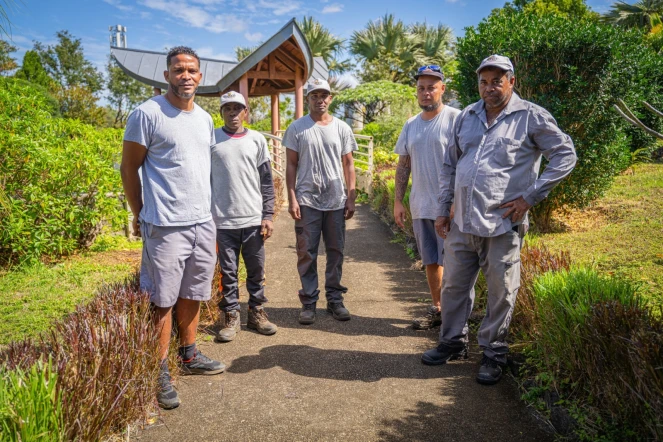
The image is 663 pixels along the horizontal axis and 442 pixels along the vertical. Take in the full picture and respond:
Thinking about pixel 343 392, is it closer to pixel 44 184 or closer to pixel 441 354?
pixel 441 354

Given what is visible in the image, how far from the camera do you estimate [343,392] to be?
3488 mm

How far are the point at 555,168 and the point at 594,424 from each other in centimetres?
150

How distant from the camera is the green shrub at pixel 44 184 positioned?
628 centimetres

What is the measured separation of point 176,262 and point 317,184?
1738 mm

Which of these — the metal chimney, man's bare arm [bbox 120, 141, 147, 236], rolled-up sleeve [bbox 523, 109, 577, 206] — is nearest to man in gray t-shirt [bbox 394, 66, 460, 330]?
rolled-up sleeve [bbox 523, 109, 577, 206]

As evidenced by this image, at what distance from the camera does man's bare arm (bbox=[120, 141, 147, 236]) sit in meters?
3.18

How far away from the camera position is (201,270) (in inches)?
139

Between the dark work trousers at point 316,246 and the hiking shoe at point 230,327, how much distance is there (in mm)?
700

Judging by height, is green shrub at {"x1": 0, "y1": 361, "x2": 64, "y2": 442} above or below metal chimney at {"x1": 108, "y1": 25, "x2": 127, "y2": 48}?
below

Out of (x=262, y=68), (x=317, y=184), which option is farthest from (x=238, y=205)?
(x=262, y=68)

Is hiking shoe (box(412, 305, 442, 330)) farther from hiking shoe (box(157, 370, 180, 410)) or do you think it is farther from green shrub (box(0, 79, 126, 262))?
green shrub (box(0, 79, 126, 262))

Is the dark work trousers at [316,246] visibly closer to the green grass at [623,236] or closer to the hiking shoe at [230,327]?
the hiking shoe at [230,327]

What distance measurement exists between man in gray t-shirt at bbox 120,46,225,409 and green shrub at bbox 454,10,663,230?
15.1 ft

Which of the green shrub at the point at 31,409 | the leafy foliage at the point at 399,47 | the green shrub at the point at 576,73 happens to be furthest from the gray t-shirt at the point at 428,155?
the leafy foliage at the point at 399,47
